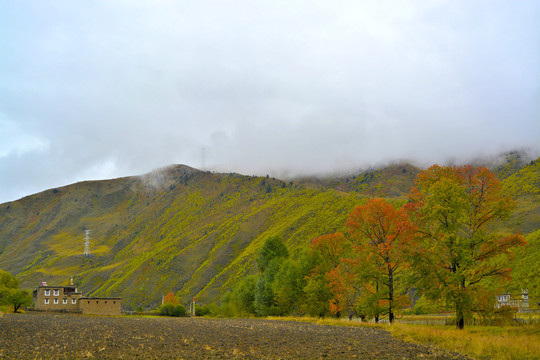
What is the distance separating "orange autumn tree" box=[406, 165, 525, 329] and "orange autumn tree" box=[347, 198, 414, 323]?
8.29 m

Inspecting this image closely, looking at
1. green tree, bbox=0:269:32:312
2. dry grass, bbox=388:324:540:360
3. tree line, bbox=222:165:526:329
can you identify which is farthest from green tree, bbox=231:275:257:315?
dry grass, bbox=388:324:540:360

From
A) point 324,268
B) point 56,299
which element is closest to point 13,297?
point 56,299

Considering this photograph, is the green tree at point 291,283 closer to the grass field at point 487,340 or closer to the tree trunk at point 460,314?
the tree trunk at point 460,314

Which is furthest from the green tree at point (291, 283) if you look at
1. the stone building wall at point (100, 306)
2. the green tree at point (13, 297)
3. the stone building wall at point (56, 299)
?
the stone building wall at point (56, 299)

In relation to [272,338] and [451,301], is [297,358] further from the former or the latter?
[451,301]

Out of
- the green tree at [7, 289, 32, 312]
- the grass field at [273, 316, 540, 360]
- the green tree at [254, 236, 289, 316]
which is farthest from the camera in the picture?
the green tree at [7, 289, 32, 312]

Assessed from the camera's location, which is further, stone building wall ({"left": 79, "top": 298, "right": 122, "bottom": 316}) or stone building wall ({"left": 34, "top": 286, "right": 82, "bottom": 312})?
stone building wall ({"left": 34, "top": 286, "right": 82, "bottom": 312})

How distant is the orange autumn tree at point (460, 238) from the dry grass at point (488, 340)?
135 inches

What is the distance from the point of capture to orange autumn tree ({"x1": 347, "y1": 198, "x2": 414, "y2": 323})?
48375 millimetres

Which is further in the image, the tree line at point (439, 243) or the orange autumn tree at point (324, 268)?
the orange autumn tree at point (324, 268)

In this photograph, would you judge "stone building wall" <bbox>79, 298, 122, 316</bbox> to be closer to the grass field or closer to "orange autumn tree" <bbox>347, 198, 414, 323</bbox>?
"orange autumn tree" <bbox>347, 198, 414, 323</bbox>

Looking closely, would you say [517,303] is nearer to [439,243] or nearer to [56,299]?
[439,243]

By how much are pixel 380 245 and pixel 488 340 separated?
21.3 metres

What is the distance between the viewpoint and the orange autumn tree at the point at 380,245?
48375 millimetres
